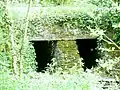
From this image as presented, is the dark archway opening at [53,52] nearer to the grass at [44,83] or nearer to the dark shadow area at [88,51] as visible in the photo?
the dark shadow area at [88,51]

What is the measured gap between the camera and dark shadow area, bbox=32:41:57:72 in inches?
424

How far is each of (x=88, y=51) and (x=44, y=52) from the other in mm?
1416

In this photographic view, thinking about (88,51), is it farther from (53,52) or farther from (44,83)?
(44,83)

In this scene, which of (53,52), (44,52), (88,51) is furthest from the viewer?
(88,51)

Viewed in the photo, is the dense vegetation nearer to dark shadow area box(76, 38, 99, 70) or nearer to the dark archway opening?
the dark archway opening

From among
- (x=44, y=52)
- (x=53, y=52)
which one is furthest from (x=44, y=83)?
(x=44, y=52)

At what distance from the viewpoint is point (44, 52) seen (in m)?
11.8

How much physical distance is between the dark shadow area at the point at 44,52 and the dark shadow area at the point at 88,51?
3.36 feet

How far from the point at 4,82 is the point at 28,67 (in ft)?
11.7

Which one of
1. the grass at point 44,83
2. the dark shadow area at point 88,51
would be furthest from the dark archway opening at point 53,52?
the grass at point 44,83

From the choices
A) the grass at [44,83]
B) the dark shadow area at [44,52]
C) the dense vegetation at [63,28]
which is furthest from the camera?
the dark shadow area at [44,52]

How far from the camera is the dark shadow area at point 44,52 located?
10758 mm

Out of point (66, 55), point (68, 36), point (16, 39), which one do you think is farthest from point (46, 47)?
point (16, 39)

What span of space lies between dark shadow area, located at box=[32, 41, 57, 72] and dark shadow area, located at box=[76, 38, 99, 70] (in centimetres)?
102
